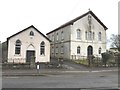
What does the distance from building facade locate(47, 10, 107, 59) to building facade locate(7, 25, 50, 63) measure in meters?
7.10

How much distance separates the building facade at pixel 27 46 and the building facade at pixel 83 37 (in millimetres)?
7104

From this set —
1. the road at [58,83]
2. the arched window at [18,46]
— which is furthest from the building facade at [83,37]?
the road at [58,83]

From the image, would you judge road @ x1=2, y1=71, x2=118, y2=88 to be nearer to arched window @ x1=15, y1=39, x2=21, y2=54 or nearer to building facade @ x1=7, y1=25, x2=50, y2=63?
building facade @ x1=7, y1=25, x2=50, y2=63

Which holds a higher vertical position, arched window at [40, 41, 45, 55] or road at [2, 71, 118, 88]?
arched window at [40, 41, 45, 55]

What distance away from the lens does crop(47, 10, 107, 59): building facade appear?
51125 mm

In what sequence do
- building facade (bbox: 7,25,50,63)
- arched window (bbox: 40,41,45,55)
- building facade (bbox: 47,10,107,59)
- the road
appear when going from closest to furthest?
the road
building facade (bbox: 7,25,50,63)
arched window (bbox: 40,41,45,55)
building facade (bbox: 47,10,107,59)

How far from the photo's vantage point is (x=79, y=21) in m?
52.1

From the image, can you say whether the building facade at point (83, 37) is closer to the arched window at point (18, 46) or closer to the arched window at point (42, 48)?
the arched window at point (42, 48)

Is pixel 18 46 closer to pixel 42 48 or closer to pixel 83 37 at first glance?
pixel 42 48

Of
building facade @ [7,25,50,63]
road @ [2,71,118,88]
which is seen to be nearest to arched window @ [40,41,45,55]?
building facade @ [7,25,50,63]

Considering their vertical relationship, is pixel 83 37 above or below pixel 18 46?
above

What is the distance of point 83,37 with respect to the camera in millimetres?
52500

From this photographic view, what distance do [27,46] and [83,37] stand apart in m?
13.9

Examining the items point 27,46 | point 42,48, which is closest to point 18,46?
point 27,46
